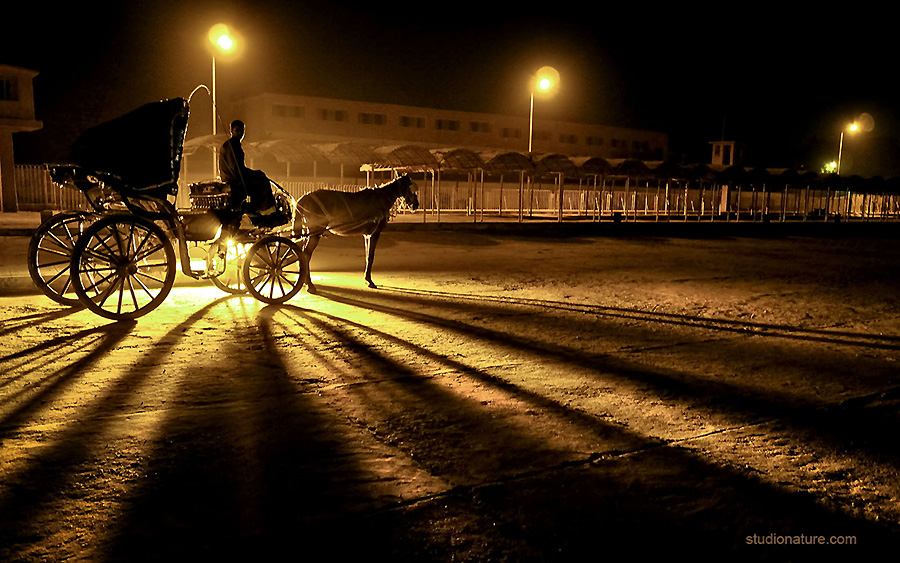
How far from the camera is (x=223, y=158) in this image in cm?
902

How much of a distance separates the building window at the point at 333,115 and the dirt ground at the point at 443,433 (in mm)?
41201

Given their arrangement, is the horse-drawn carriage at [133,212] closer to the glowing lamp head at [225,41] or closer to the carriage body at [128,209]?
the carriage body at [128,209]

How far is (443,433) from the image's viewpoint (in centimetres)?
456

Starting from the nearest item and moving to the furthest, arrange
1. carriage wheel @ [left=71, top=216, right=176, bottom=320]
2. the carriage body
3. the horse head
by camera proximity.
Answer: carriage wheel @ [left=71, top=216, right=176, bottom=320], the carriage body, the horse head

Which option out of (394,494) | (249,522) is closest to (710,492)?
(394,494)

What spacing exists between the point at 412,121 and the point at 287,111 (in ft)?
32.3

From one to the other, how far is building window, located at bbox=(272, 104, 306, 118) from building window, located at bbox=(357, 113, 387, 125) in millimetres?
4513

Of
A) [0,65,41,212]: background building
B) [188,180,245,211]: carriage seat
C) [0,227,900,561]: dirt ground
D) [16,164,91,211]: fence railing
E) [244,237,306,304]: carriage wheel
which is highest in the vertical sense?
[0,65,41,212]: background building

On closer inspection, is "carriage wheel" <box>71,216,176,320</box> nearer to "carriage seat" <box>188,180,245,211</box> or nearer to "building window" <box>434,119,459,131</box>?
"carriage seat" <box>188,180,245,211</box>

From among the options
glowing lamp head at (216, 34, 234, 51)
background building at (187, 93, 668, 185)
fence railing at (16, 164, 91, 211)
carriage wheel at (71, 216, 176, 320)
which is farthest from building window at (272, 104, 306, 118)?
carriage wheel at (71, 216, 176, 320)

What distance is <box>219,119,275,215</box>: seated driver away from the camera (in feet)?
29.5

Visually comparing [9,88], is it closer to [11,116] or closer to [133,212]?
[11,116]

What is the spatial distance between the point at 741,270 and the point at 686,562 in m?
13.4

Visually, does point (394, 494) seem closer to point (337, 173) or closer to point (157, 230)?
point (157, 230)
